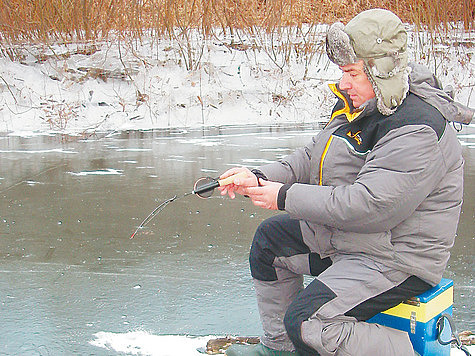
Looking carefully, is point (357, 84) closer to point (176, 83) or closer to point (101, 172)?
point (101, 172)

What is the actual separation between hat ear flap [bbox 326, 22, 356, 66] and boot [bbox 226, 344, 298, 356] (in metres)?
1.27

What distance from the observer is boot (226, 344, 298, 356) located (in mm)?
2711

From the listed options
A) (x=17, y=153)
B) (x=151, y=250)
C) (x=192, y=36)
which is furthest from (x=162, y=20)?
(x=151, y=250)

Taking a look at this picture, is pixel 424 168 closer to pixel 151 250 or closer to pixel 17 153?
pixel 151 250

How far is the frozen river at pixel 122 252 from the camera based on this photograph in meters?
3.13

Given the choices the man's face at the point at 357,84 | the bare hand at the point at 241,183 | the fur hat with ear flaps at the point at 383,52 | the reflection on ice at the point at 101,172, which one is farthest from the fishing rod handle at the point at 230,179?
the reflection on ice at the point at 101,172

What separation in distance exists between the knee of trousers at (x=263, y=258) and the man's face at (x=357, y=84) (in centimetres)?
72

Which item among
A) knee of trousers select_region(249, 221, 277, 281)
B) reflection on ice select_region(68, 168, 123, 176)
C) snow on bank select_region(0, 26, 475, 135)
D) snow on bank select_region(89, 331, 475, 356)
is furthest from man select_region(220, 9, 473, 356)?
snow on bank select_region(0, 26, 475, 135)

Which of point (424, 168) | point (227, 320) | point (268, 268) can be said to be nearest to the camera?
point (424, 168)

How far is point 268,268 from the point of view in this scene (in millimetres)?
2750

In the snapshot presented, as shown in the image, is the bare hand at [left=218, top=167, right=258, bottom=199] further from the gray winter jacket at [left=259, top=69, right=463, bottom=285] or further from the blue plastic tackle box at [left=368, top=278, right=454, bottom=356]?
the blue plastic tackle box at [left=368, top=278, right=454, bottom=356]

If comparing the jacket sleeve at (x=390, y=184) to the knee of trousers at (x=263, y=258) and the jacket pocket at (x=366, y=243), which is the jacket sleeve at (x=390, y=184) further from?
the knee of trousers at (x=263, y=258)

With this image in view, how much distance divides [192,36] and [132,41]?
1.20 metres

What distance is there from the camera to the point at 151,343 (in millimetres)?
2912
